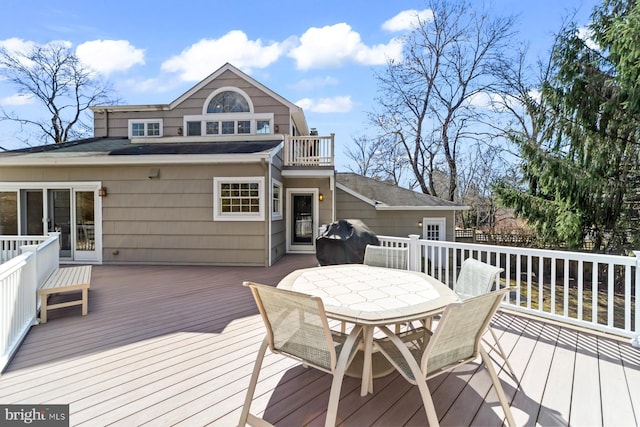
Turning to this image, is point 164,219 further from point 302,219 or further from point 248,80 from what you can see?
point 248,80

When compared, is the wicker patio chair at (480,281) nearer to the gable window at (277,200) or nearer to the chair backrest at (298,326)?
the chair backrest at (298,326)

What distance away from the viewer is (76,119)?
16.4 metres

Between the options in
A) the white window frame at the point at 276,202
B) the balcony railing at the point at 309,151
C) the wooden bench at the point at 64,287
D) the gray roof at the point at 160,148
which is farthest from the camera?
the balcony railing at the point at 309,151

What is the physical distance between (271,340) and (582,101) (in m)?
8.96

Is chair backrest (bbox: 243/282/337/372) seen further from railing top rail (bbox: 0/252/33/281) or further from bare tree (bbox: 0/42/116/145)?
bare tree (bbox: 0/42/116/145)

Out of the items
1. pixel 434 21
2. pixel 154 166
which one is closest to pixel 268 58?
pixel 154 166

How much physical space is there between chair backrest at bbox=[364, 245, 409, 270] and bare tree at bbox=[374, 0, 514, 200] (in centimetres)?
1351

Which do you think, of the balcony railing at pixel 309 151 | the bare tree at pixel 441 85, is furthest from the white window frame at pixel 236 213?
the bare tree at pixel 441 85

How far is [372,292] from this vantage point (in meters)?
2.30

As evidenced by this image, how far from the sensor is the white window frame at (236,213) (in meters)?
6.79

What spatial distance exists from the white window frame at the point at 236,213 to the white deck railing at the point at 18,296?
3185mm

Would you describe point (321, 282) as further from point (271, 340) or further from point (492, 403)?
point (492, 403)

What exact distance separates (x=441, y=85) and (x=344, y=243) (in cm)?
1301

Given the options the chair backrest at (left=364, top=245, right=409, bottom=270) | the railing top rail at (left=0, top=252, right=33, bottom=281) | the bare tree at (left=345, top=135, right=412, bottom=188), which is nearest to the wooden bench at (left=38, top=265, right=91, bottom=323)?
the railing top rail at (left=0, top=252, right=33, bottom=281)
